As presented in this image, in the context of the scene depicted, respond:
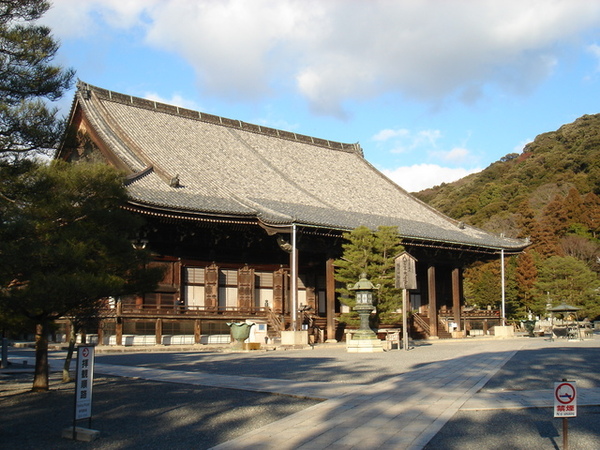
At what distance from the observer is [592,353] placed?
17.4 metres

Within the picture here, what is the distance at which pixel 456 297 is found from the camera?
113 ft

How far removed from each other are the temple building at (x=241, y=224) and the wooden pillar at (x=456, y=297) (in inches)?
3.6

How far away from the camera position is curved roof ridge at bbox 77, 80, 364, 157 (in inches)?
1318

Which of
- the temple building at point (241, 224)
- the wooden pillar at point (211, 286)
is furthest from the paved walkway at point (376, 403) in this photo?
the wooden pillar at point (211, 286)

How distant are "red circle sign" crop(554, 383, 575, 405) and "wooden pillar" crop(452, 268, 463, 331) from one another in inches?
1141

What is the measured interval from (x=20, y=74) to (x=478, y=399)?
8681 millimetres

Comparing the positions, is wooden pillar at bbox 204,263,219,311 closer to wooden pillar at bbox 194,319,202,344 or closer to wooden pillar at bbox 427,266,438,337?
wooden pillar at bbox 194,319,202,344

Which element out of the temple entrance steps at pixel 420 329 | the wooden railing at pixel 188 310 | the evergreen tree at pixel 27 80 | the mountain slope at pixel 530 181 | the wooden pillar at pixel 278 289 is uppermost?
the mountain slope at pixel 530 181

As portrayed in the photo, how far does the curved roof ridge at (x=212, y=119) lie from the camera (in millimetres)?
33469

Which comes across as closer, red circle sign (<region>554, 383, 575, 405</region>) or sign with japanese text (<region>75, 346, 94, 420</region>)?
red circle sign (<region>554, 383, 575, 405</region>)

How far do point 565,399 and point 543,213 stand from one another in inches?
2883

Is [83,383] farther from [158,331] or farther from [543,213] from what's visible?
[543,213]

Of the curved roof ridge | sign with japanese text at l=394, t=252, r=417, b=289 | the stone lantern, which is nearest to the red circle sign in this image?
the stone lantern

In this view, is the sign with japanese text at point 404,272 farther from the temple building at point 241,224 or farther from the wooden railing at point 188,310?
the wooden railing at point 188,310
